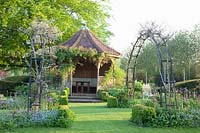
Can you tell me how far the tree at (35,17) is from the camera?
84.2 ft

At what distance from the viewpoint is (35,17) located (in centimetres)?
2480

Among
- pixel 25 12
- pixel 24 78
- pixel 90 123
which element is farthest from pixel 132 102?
pixel 24 78

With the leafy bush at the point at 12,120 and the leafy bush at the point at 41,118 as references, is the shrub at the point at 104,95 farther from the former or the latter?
the leafy bush at the point at 12,120

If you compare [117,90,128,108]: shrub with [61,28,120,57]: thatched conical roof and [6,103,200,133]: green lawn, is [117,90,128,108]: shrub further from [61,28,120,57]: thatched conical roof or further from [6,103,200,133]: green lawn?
[61,28,120,57]: thatched conical roof

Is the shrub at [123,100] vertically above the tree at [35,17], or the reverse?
the tree at [35,17]

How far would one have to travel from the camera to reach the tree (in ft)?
84.2

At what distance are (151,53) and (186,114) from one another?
1248 inches

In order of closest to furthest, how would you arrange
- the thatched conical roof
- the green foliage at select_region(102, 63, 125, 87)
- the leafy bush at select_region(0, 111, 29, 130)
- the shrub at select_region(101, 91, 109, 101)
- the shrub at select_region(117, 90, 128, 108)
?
the leafy bush at select_region(0, 111, 29, 130) < the shrub at select_region(117, 90, 128, 108) < the shrub at select_region(101, 91, 109, 101) < the thatched conical roof < the green foliage at select_region(102, 63, 125, 87)

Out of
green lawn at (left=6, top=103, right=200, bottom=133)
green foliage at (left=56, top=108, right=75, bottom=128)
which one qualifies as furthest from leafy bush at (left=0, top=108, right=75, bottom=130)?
green lawn at (left=6, top=103, right=200, bottom=133)

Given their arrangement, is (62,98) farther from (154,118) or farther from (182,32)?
(182,32)

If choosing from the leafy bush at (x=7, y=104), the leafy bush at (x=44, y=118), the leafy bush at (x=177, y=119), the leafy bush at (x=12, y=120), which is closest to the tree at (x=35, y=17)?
the leafy bush at (x=7, y=104)

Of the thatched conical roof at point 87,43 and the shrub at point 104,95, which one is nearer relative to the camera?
the shrub at point 104,95

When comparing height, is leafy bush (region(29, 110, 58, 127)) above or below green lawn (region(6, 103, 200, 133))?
above

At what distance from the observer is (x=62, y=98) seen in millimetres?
16453
